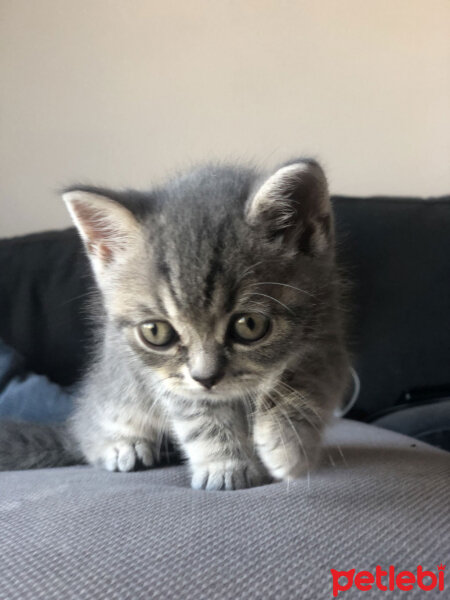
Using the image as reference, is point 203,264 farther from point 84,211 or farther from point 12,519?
point 12,519

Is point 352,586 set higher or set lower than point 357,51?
lower

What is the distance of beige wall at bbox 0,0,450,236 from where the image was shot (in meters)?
1.92

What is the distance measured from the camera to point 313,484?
85cm

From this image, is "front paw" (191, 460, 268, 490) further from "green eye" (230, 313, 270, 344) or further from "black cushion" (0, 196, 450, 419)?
"black cushion" (0, 196, 450, 419)

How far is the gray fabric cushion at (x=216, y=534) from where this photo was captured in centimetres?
54

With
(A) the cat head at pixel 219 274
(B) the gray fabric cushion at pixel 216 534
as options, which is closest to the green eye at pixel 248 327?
(A) the cat head at pixel 219 274

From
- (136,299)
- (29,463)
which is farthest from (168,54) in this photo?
(29,463)

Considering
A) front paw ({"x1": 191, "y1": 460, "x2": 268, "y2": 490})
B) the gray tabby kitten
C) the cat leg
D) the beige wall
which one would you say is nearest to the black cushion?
the beige wall

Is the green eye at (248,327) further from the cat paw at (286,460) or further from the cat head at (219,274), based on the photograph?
the cat paw at (286,460)

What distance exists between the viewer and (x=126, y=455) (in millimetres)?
1065

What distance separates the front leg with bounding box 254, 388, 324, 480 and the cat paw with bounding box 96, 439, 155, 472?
0.90ft

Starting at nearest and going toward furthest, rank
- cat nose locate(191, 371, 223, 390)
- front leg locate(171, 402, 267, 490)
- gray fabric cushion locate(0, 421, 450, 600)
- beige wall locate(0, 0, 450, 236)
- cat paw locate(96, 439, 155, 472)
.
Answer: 1. gray fabric cushion locate(0, 421, 450, 600)
2. cat nose locate(191, 371, 223, 390)
3. front leg locate(171, 402, 267, 490)
4. cat paw locate(96, 439, 155, 472)
5. beige wall locate(0, 0, 450, 236)

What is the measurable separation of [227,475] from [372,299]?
3.14 ft

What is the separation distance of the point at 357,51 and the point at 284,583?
6.13 ft
